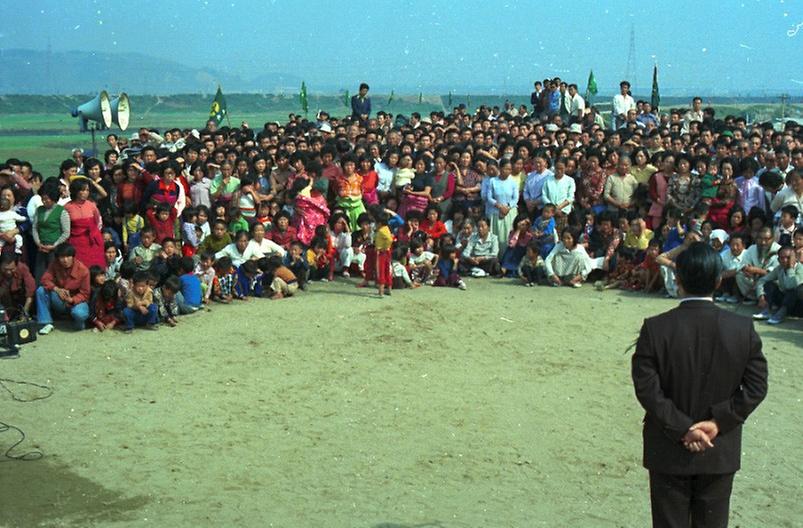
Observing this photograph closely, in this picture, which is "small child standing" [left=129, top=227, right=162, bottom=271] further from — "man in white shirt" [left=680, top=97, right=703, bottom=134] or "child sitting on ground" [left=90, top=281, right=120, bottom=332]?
"man in white shirt" [left=680, top=97, right=703, bottom=134]

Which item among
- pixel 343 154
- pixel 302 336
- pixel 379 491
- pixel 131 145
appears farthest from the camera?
pixel 131 145

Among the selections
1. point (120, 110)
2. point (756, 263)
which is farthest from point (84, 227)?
point (120, 110)

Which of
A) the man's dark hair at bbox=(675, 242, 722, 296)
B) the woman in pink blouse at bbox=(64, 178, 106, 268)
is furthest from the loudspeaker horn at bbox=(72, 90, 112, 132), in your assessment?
the man's dark hair at bbox=(675, 242, 722, 296)

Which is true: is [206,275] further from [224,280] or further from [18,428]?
[18,428]

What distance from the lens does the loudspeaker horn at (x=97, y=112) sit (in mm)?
15539

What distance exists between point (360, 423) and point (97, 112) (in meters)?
10.7

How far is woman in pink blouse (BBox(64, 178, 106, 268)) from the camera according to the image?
9758 mm

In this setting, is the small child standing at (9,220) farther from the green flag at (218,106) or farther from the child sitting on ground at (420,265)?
the green flag at (218,106)

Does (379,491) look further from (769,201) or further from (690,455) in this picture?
(769,201)

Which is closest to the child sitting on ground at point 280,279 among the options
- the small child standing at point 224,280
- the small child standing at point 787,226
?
the small child standing at point 224,280

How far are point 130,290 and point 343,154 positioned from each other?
422cm

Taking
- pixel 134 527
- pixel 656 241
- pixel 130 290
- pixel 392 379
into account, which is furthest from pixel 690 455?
pixel 656 241

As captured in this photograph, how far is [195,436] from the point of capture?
253 inches

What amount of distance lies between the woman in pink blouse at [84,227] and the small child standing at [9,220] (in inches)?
21.4
